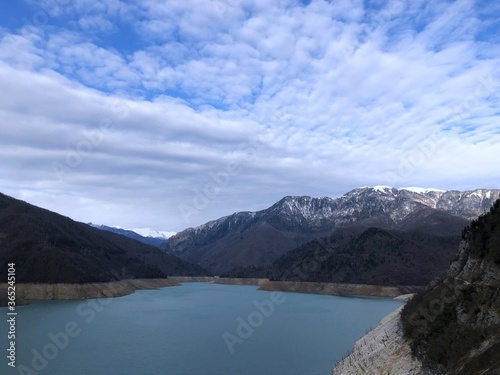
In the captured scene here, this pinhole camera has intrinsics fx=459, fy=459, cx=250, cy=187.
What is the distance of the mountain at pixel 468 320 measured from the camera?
24.8 m

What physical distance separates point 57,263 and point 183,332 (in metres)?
85.6

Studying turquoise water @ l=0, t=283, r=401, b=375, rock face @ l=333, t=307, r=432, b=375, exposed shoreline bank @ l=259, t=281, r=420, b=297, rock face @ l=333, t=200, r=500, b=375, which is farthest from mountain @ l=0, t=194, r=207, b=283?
rock face @ l=333, t=200, r=500, b=375

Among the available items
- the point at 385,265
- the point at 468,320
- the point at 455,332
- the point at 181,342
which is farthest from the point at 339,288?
the point at 455,332

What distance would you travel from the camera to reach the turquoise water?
42.4 m

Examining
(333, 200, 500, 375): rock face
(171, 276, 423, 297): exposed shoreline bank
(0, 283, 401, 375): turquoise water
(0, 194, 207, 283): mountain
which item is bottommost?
(171, 276, 423, 297): exposed shoreline bank

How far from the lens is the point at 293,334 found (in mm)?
63094

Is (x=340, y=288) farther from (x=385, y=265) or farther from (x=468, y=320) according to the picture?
(x=468, y=320)

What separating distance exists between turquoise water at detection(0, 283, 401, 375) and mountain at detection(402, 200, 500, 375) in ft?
40.1

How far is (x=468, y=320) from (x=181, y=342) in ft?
121

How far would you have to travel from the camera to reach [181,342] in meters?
56.3

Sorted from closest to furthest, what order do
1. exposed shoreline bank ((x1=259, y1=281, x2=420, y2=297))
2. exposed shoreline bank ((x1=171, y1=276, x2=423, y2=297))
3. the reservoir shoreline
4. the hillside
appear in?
the reservoir shoreline
exposed shoreline bank ((x1=171, y1=276, x2=423, y2=297))
exposed shoreline bank ((x1=259, y1=281, x2=420, y2=297))
the hillside

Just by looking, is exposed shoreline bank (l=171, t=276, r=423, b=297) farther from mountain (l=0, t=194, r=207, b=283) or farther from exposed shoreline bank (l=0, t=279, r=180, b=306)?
exposed shoreline bank (l=0, t=279, r=180, b=306)

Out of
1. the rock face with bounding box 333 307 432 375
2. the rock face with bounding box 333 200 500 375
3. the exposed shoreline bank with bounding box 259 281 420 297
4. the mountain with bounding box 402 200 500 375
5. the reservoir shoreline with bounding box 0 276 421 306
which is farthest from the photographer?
the exposed shoreline bank with bounding box 259 281 420 297

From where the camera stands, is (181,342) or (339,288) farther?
(339,288)
